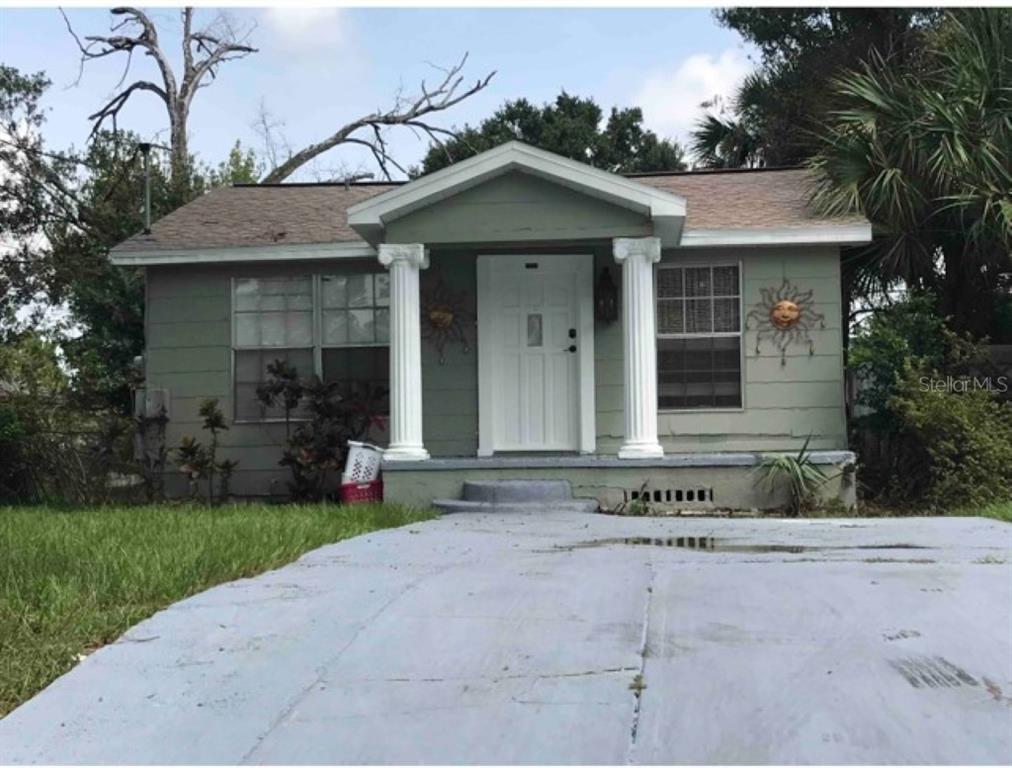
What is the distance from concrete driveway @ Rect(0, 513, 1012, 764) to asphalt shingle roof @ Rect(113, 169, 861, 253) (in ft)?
19.3

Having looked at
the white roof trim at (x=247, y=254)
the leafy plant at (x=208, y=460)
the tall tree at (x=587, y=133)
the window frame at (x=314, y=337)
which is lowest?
the leafy plant at (x=208, y=460)

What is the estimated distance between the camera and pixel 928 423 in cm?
922

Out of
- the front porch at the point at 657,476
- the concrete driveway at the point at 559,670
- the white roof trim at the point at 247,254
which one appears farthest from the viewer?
the white roof trim at the point at 247,254

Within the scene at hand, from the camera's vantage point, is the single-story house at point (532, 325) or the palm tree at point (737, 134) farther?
the palm tree at point (737, 134)

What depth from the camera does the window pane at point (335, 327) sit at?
11070 millimetres

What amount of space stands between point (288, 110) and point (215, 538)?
80.3 ft

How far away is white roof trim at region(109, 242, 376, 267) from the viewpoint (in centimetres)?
1070

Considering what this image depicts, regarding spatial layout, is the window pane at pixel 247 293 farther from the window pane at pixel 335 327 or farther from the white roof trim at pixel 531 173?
the white roof trim at pixel 531 173

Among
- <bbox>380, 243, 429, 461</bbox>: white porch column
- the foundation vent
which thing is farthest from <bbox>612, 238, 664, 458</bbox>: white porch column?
<bbox>380, 243, 429, 461</bbox>: white porch column

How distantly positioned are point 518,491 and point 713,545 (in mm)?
2969

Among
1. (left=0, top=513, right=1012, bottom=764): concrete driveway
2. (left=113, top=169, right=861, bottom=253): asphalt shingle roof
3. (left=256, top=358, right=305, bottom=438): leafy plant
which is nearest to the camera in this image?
(left=0, top=513, right=1012, bottom=764): concrete driveway

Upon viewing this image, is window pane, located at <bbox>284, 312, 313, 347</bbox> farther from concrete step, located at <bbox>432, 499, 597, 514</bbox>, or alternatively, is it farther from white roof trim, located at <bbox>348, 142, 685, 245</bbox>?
concrete step, located at <bbox>432, 499, 597, 514</bbox>

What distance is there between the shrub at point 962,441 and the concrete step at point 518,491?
10.8 feet

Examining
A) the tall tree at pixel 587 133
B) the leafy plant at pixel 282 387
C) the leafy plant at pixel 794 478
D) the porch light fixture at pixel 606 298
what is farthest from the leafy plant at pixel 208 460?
the tall tree at pixel 587 133
